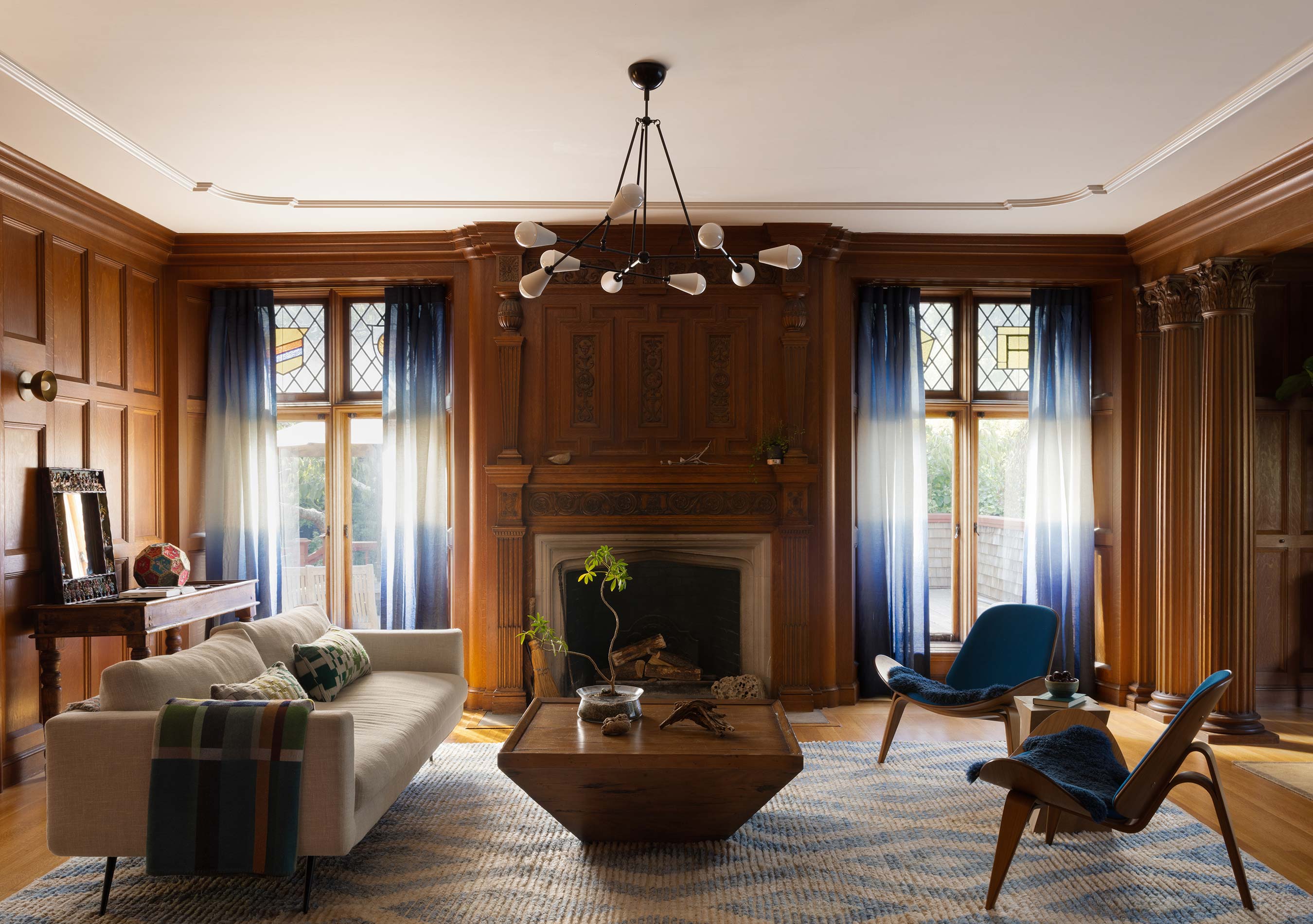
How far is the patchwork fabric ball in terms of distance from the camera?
14.8 feet

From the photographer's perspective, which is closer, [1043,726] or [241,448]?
[1043,726]

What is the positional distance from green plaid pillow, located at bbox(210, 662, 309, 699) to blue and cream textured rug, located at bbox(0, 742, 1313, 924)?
599 millimetres

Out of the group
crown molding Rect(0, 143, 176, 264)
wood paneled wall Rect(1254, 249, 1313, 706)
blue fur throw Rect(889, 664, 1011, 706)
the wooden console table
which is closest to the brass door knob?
crown molding Rect(0, 143, 176, 264)

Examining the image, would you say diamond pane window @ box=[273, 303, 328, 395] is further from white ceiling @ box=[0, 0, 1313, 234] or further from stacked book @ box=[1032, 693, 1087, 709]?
stacked book @ box=[1032, 693, 1087, 709]

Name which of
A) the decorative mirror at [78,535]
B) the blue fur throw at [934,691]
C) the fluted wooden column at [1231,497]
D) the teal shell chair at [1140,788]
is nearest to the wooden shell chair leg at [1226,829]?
the teal shell chair at [1140,788]

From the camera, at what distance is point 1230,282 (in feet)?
15.3

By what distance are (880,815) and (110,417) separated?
4.28 meters

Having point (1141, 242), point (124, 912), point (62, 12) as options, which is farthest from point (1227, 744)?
point (62, 12)

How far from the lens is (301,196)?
4609mm

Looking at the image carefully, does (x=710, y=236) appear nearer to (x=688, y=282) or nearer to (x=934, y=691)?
(x=688, y=282)

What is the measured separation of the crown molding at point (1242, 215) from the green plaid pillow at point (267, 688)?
4642 mm

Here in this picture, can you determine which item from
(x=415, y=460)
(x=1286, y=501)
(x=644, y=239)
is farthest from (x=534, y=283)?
(x=1286, y=501)

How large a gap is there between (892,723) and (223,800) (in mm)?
2852

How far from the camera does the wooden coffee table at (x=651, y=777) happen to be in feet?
9.85
